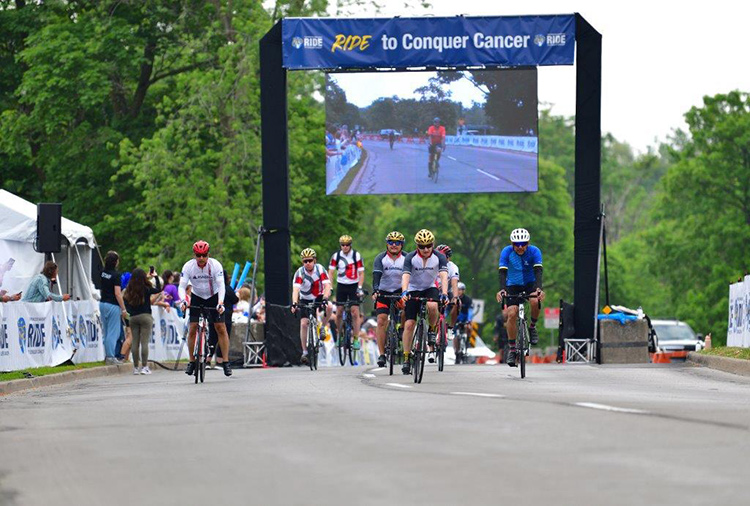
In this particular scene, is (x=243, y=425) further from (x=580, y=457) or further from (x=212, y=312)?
(x=212, y=312)

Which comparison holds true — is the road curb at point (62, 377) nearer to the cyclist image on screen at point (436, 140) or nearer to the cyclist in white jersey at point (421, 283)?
the cyclist in white jersey at point (421, 283)

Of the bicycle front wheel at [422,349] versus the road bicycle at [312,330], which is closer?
the bicycle front wheel at [422,349]

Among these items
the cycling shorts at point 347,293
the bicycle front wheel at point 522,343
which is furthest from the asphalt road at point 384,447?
the cycling shorts at point 347,293

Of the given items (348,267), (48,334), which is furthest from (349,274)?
(48,334)

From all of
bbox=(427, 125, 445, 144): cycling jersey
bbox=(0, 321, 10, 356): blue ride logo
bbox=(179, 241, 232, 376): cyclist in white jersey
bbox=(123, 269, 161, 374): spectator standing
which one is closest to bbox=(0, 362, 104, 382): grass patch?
bbox=(0, 321, 10, 356): blue ride logo

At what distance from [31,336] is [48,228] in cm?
281

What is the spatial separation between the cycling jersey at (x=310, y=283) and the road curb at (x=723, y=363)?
603cm

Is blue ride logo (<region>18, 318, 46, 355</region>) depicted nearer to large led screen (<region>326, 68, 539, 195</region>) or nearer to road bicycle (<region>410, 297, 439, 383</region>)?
large led screen (<region>326, 68, 539, 195</region>)

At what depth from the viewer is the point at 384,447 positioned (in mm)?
10305

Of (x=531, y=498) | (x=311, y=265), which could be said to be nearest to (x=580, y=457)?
(x=531, y=498)

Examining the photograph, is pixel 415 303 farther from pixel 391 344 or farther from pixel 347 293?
pixel 347 293

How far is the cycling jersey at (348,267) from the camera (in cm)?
2705

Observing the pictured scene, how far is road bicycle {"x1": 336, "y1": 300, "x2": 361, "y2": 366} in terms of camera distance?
1066 inches

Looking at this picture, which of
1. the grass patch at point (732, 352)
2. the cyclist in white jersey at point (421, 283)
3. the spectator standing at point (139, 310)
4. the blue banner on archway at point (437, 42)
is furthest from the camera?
the blue banner on archway at point (437, 42)
